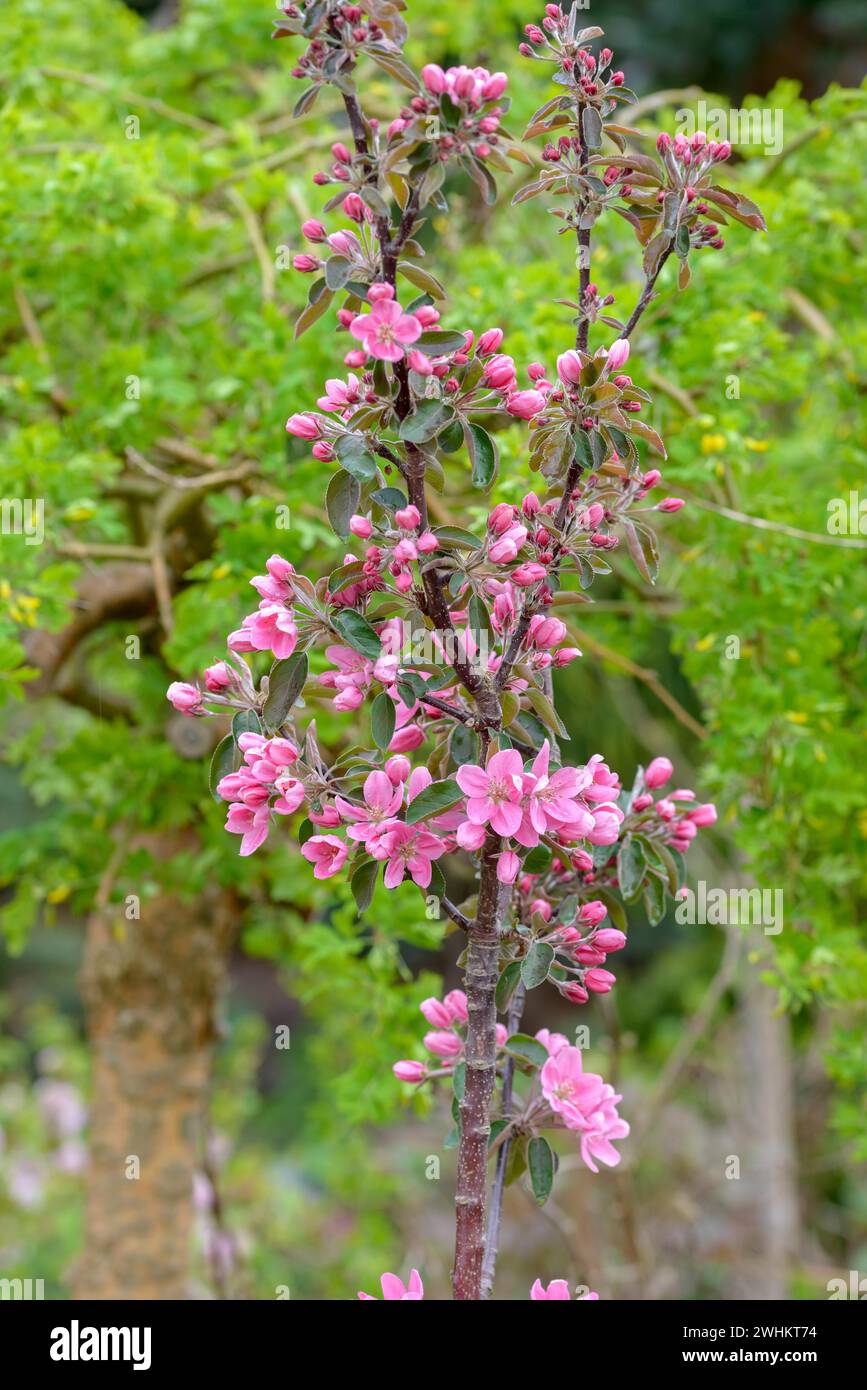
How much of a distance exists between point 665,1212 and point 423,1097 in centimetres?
229

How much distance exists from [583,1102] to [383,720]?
0.32m

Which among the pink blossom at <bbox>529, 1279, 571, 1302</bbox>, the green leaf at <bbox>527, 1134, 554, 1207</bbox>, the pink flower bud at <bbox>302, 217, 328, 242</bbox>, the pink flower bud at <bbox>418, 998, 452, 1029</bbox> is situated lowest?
the pink blossom at <bbox>529, 1279, 571, 1302</bbox>

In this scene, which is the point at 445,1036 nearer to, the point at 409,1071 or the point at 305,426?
the point at 409,1071

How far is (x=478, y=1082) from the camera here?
3.08 ft

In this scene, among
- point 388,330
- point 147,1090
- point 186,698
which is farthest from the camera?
point 147,1090

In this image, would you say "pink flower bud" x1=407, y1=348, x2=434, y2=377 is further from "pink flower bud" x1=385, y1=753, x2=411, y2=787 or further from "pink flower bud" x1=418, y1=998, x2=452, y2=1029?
"pink flower bud" x1=418, y1=998, x2=452, y2=1029

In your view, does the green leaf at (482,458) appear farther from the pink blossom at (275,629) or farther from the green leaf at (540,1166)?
the green leaf at (540,1166)

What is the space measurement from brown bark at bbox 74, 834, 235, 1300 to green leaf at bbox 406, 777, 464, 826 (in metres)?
1.14

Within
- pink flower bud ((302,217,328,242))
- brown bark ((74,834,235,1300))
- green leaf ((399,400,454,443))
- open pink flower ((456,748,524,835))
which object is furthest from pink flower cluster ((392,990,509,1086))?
brown bark ((74,834,235,1300))

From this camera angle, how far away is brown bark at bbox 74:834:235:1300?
197 centimetres

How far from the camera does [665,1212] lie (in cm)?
331

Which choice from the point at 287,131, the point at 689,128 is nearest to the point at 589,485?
the point at 689,128

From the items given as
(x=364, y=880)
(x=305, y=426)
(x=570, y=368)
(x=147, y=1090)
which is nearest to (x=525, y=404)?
(x=570, y=368)
